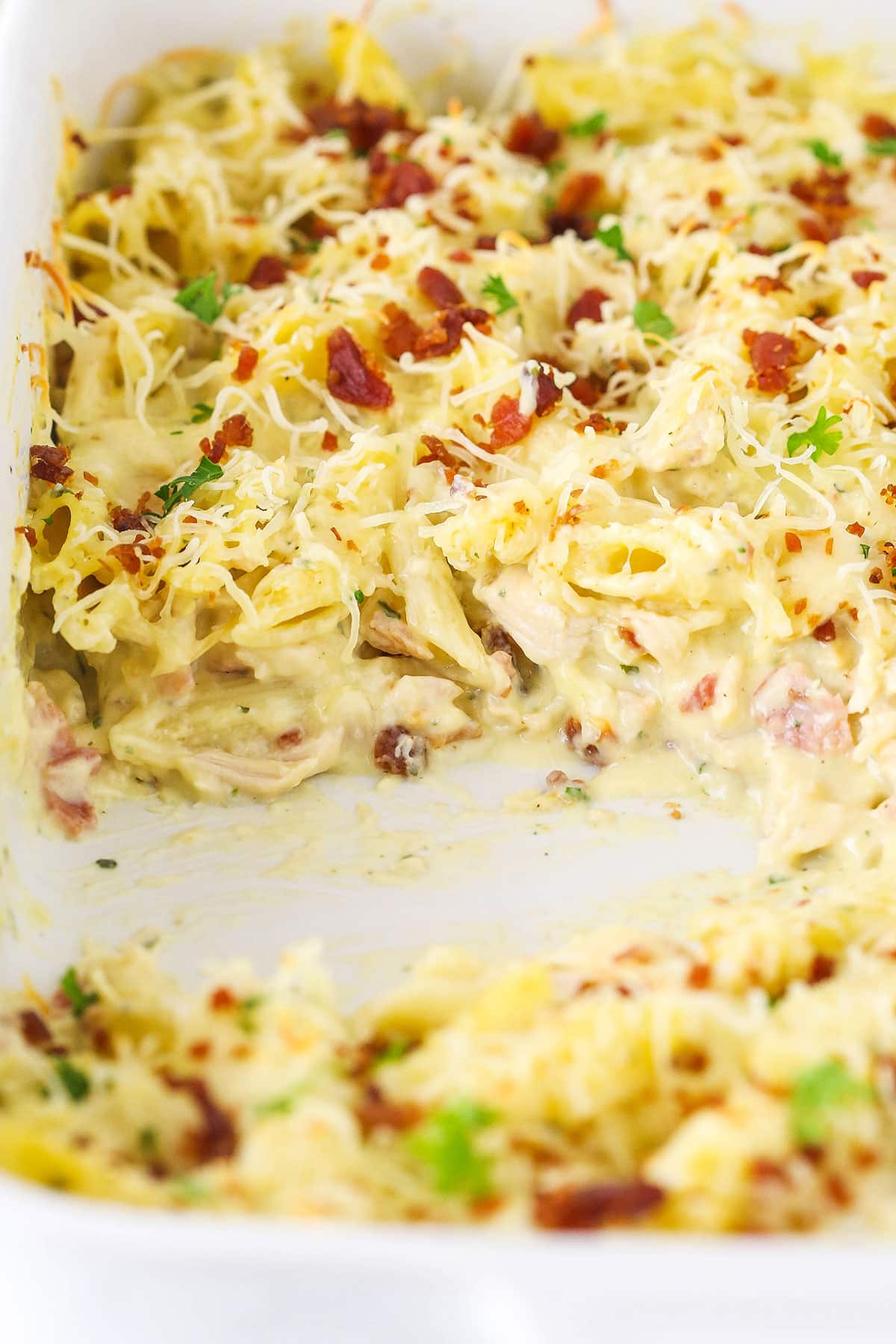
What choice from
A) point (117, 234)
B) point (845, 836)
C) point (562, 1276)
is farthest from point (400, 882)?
point (117, 234)

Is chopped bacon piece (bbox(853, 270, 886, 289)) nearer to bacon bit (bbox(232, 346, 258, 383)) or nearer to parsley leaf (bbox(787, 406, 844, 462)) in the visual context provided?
parsley leaf (bbox(787, 406, 844, 462))

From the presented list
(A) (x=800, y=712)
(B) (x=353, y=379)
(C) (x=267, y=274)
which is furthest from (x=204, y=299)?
(A) (x=800, y=712)

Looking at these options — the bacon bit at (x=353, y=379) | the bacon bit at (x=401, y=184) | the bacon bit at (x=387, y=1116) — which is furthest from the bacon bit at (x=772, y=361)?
the bacon bit at (x=387, y=1116)

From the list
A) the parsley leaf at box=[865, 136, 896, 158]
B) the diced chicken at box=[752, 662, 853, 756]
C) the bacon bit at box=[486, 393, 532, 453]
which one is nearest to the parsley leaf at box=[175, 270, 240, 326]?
the bacon bit at box=[486, 393, 532, 453]

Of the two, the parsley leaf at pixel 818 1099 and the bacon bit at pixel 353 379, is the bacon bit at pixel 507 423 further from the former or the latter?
the parsley leaf at pixel 818 1099

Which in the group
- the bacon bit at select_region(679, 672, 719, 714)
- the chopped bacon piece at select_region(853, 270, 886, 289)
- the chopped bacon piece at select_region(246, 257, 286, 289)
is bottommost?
the bacon bit at select_region(679, 672, 719, 714)

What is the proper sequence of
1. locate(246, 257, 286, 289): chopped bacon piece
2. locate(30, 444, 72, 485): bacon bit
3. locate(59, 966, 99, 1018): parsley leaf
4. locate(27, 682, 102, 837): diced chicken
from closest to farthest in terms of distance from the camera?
locate(59, 966, 99, 1018): parsley leaf < locate(27, 682, 102, 837): diced chicken < locate(30, 444, 72, 485): bacon bit < locate(246, 257, 286, 289): chopped bacon piece
